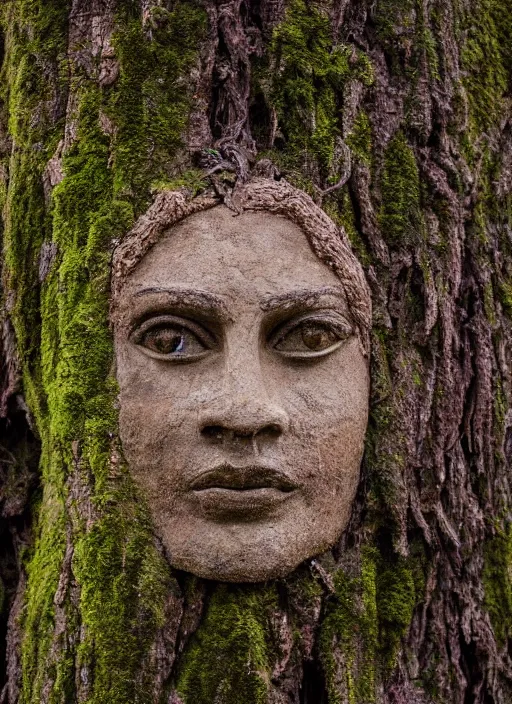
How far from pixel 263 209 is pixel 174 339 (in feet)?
1.94

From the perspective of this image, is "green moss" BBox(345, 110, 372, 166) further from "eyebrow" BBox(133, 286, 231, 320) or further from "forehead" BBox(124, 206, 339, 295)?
"eyebrow" BBox(133, 286, 231, 320)

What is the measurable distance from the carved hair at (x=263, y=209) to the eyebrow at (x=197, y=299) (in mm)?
232

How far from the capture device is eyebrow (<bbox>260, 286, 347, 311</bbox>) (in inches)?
133

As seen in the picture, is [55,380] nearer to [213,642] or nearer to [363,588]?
[213,642]

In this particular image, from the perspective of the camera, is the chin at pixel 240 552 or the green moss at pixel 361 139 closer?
the chin at pixel 240 552

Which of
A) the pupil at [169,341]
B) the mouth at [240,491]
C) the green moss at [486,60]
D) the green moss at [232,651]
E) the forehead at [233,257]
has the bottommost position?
the green moss at [232,651]

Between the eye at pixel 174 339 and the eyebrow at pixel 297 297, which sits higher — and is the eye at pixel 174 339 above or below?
below

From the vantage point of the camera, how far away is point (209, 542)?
3.33 m

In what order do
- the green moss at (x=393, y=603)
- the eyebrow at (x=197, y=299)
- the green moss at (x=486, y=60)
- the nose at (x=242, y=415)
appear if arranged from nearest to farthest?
the nose at (x=242, y=415) → the eyebrow at (x=197, y=299) → the green moss at (x=393, y=603) → the green moss at (x=486, y=60)

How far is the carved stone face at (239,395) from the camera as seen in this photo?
10.8ft

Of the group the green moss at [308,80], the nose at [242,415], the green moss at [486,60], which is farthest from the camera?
the green moss at [486,60]

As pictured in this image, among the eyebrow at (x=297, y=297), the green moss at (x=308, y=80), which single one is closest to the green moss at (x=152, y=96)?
the green moss at (x=308, y=80)

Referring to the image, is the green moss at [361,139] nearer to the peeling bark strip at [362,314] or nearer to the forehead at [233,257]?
the peeling bark strip at [362,314]

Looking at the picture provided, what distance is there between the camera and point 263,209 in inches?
139
